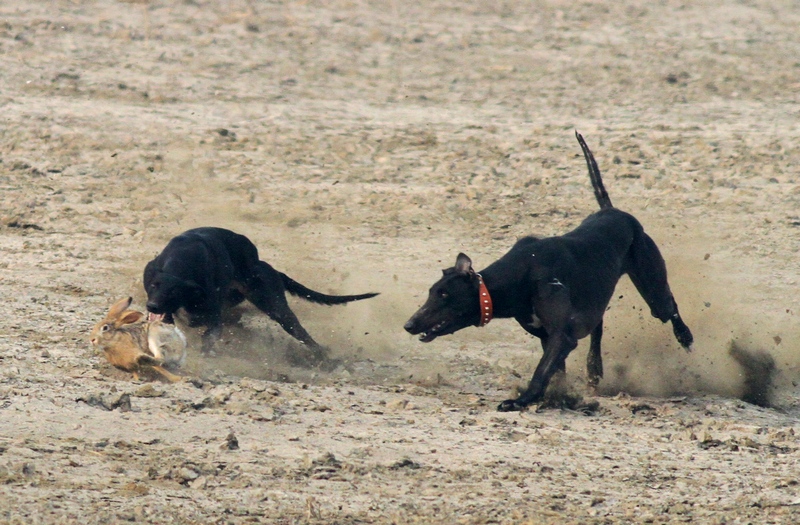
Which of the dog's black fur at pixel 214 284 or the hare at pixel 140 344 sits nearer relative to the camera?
the hare at pixel 140 344

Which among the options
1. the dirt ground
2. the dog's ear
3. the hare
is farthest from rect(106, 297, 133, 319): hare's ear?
the dog's ear

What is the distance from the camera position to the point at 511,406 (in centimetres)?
673

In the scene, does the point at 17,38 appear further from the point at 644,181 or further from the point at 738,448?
the point at 738,448

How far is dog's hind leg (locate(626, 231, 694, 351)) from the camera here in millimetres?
7859

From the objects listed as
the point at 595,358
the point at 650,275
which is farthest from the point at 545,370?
the point at 650,275

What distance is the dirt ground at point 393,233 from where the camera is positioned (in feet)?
18.1

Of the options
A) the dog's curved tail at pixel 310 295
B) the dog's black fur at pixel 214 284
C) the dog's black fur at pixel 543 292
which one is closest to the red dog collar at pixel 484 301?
the dog's black fur at pixel 543 292

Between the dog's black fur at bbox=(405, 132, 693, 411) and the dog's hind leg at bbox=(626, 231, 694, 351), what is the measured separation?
0.67 feet

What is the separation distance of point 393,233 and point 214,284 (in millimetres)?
3114

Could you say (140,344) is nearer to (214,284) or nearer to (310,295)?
(214,284)

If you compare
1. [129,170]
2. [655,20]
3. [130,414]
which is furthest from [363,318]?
[655,20]

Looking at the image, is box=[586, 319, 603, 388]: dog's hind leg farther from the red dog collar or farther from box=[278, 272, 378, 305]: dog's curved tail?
box=[278, 272, 378, 305]: dog's curved tail

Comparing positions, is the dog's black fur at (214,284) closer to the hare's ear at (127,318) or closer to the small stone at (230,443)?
the hare's ear at (127,318)

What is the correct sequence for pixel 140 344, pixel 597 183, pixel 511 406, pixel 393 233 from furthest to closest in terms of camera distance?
1. pixel 393 233
2. pixel 597 183
3. pixel 140 344
4. pixel 511 406
